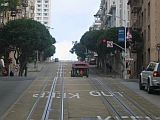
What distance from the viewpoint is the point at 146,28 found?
50.5m

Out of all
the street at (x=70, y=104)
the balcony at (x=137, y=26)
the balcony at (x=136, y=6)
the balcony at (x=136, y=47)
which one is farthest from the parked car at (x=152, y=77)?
the balcony at (x=136, y=6)

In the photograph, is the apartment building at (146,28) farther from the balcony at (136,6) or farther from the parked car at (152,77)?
the parked car at (152,77)

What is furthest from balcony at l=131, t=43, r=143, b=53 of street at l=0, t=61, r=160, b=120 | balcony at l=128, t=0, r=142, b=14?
street at l=0, t=61, r=160, b=120

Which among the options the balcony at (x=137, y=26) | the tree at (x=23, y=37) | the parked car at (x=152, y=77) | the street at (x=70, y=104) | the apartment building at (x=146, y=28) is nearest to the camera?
the street at (x=70, y=104)

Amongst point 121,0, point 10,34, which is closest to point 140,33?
point 10,34

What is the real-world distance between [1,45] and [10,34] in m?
2.04

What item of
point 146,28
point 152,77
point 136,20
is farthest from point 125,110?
point 136,20

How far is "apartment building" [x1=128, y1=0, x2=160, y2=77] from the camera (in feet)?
151

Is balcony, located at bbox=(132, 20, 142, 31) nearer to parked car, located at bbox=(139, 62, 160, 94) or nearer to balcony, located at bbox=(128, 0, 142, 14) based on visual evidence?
balcony, located at bbox=(128, 0, 142, 14)

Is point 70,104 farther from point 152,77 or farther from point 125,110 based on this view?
point 152,77

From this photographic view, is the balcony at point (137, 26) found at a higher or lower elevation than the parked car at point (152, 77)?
higher

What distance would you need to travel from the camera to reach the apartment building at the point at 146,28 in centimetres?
4612

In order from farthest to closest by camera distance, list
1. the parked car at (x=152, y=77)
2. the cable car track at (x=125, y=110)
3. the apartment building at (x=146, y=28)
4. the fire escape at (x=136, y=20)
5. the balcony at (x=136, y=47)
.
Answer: the fire escape at (x=136, y=20), the balcony at (x=136, y=47), the apartment building at (x=146, y=28), the parked car at (x=152, y=77), the cable car track at (x=125, y=110)

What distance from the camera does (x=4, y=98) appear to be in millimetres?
19703
